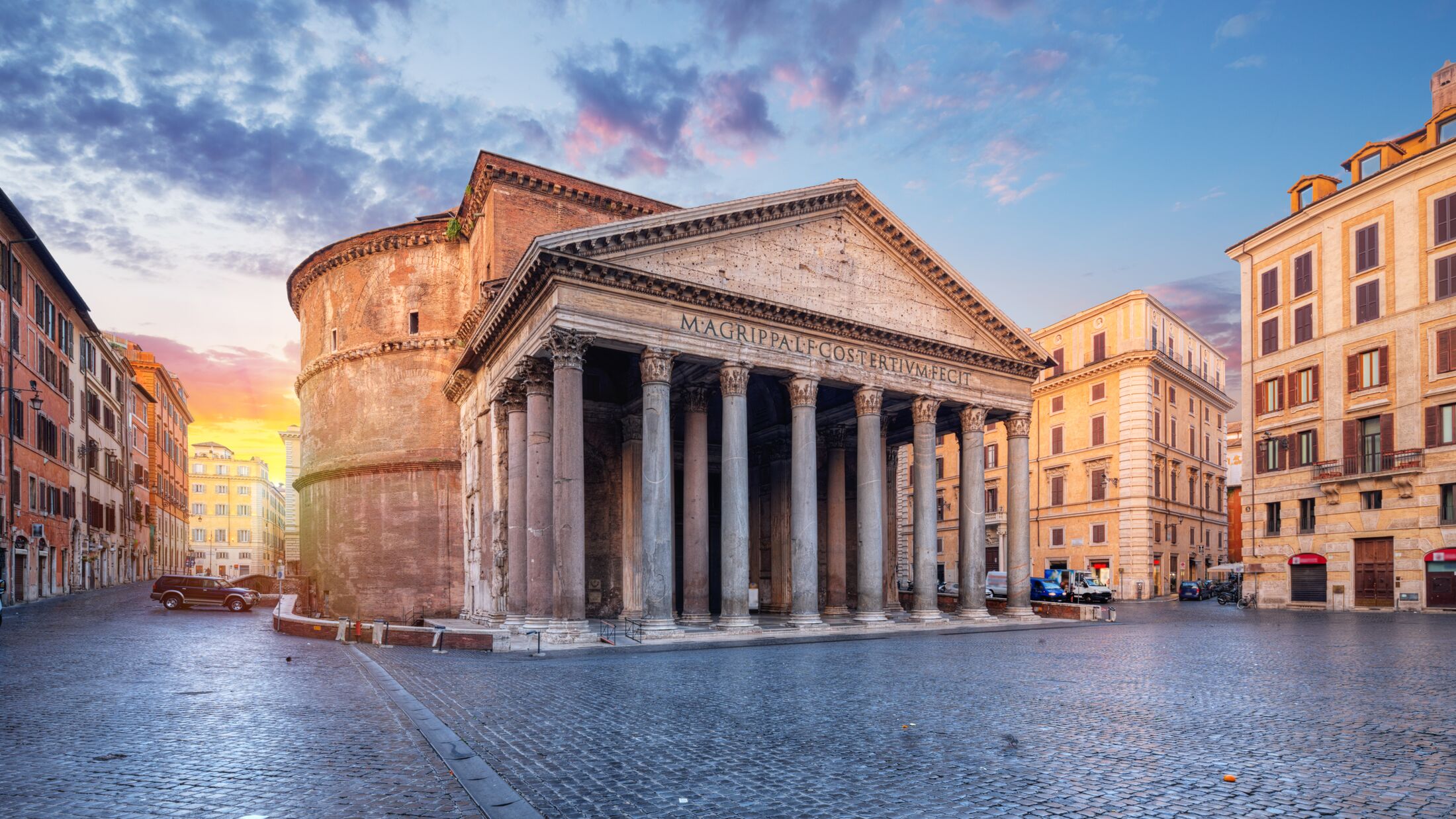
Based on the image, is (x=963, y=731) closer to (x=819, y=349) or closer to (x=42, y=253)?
(x=819, y=349)

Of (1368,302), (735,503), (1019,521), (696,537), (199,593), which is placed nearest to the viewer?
(735,503)

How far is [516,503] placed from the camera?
25469 mm

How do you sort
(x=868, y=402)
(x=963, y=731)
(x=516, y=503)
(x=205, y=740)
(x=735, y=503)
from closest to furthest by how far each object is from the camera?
(x=205, y=740) → (x=963, y=731) → (x=735, y=503) → (x=516, y=503) → (x=868, y=402)

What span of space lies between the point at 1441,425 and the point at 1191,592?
18.9 m

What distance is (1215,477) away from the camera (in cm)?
5416

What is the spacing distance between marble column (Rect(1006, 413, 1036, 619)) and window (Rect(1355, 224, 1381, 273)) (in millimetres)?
14884

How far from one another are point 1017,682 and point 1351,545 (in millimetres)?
27378

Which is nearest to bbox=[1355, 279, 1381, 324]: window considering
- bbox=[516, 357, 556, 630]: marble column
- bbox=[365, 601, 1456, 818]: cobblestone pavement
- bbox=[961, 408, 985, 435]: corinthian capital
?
bbox=[961, 408, 985, 435]: corinthian capital

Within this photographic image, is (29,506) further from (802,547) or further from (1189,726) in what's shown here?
(1189,726)

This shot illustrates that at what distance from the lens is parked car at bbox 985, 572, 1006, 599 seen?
43.8m

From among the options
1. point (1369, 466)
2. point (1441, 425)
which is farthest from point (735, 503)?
point (1369, 466)

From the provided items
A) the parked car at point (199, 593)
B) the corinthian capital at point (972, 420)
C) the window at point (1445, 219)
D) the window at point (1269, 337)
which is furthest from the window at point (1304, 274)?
the parked car at point (199, 593)

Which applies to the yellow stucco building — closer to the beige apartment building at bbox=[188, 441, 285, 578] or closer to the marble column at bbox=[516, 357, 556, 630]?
the marble column at bbox=[516, 357, 556, 630]

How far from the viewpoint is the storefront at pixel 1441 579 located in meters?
30.5
